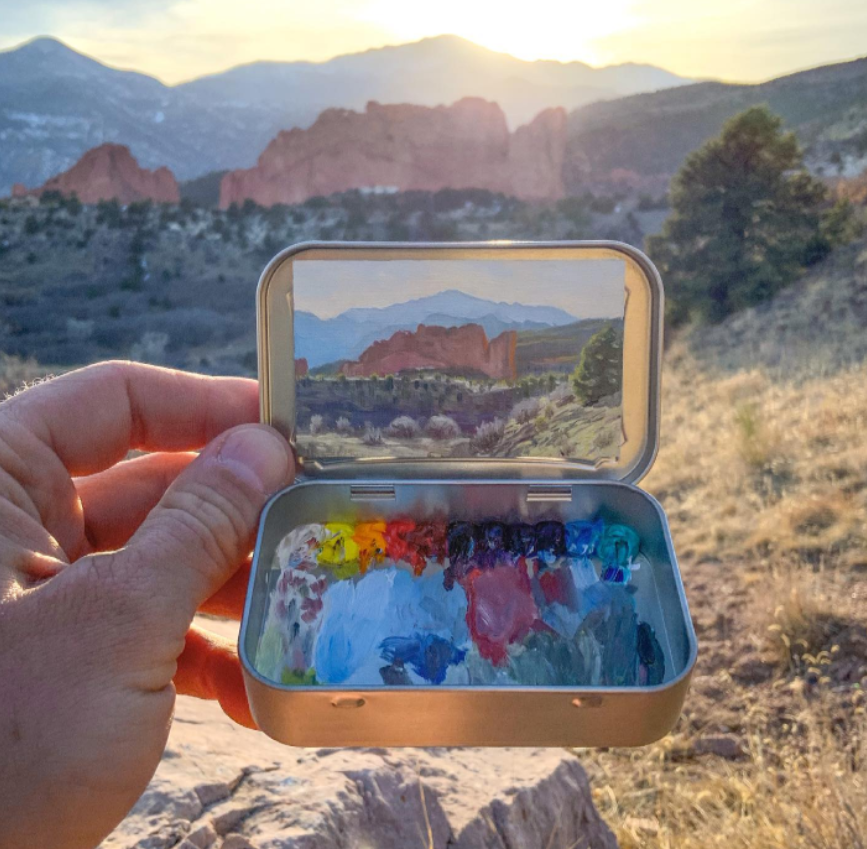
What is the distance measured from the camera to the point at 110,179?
48406mm

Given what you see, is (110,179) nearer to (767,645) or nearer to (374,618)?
(767,645)

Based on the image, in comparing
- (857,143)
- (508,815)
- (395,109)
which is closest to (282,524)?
(508,815)

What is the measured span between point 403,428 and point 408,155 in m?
54.5

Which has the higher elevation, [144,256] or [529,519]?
[529,519]

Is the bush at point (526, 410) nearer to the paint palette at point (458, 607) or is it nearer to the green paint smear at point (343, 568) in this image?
the paint palette at point (458, 607)

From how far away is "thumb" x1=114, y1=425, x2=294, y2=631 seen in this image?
136 centimetres

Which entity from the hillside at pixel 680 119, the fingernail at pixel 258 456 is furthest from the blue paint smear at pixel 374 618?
the hillside at pixel 680 119

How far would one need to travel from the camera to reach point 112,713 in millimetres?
1278

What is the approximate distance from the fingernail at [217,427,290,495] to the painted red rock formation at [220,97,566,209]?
50215 millimetres

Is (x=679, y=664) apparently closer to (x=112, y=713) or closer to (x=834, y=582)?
(x=112, y=713)

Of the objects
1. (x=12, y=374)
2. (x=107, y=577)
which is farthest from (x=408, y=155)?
(x=107, y=577)

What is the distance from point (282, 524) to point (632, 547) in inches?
27.8

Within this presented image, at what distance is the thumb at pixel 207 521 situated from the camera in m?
1.36

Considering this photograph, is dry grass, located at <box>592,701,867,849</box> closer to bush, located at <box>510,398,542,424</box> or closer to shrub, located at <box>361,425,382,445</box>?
bush, located at <box>510,398,542,424</box>
